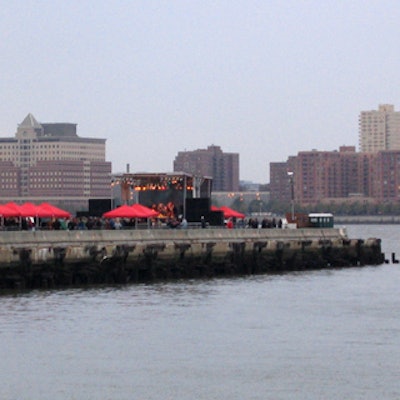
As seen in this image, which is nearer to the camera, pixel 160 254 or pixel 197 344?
pixel 197 344

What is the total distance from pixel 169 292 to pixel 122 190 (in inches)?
1142

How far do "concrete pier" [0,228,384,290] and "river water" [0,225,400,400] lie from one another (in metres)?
2.15

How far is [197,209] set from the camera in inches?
3174

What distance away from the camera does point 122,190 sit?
284 feet

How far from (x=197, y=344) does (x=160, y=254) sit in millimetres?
25334

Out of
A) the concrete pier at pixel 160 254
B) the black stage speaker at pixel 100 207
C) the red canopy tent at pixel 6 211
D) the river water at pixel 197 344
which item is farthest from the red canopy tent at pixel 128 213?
the river water at pixel 197 344

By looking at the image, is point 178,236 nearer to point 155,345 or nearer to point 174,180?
point 174,180

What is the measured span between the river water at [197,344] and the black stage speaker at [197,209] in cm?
2011

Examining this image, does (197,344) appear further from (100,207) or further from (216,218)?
(100,207)

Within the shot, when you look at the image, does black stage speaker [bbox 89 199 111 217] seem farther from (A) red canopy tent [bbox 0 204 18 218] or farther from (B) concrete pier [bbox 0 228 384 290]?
(A) red canopy tent [bbox 0 204 18 218]

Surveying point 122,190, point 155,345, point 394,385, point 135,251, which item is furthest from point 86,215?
point 394,385

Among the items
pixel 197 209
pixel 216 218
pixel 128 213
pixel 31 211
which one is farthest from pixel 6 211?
pixel 216 218

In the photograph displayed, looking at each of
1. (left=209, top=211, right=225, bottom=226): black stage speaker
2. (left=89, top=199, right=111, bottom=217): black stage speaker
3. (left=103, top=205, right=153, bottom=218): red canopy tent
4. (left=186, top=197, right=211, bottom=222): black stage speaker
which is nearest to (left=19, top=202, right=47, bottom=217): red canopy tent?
(left=103, top=205, right=153, bottom=218): red canopy tent

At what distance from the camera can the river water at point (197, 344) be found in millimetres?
34812
